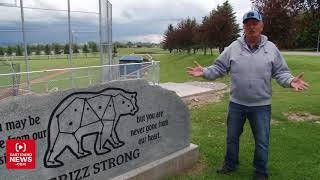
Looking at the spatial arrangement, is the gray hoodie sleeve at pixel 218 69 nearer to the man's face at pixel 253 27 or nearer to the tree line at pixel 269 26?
the man's face at pixel 253 27

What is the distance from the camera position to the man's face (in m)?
4.51

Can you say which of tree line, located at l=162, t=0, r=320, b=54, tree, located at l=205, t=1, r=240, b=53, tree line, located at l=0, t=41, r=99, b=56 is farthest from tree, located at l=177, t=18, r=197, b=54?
tree line, located at l=0, t=41, r=99, b=56

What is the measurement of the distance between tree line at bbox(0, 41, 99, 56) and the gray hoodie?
8903 millimetres

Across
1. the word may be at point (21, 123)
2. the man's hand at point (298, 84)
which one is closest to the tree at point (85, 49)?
the man's hand at point (298, 84)

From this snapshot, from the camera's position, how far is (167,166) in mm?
4980

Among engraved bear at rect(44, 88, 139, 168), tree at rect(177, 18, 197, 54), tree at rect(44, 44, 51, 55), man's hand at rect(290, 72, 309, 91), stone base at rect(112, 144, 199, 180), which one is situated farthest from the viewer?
tree at rect(177, 18, 197, 54)

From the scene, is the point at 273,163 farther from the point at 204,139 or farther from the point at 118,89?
the point at 118,89

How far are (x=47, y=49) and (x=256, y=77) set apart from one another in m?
11.0

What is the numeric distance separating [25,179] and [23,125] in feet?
1.65

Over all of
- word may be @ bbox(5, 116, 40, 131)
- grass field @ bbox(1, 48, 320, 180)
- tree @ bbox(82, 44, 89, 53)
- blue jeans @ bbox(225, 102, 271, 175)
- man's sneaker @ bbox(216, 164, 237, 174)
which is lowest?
grass field @ bbox(1, 48, 320, 180)

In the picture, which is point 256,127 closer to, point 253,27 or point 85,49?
point 253,27

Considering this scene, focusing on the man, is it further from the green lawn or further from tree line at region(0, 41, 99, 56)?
tree line at region(0, 41, 99, 56)

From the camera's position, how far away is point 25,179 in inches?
140

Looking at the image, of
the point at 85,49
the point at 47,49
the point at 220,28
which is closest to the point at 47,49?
the point at 47,49
